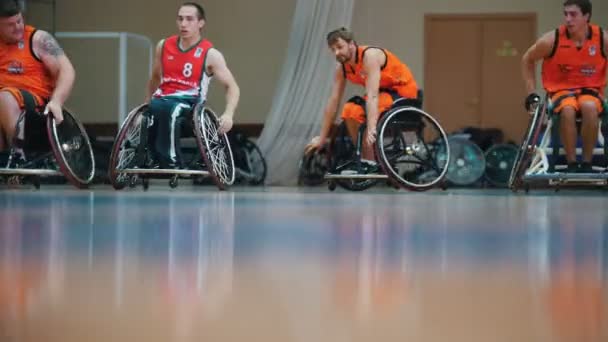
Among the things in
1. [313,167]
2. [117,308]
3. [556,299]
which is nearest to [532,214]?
[556,299]

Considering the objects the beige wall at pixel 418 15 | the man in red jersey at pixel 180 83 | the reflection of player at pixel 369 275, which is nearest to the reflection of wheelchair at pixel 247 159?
the beige wall at pixel 418 15

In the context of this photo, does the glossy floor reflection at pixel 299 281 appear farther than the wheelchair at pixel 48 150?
No

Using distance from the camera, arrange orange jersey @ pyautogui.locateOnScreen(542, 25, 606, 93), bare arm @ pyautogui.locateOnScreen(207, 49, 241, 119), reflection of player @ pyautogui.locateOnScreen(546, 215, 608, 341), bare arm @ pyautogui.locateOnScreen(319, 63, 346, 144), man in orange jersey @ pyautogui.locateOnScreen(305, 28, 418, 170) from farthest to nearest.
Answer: bare arm @ pyautogui.locateOnScreen(319, 63, 346, 144) < bare arm @ pyautogui.locateOnScreen(207, 49, 241, 119) < man in orange jersey @ pyautogui.locateOnScreen(305, 28, 418, 170) < orange jersey @ pyautogui.locateOnScreen(542, 25, 606, 93) < reflection of player @ pyautogui.locateOnScreen(546, 215, 608, 341)

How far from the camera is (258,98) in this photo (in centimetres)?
1000

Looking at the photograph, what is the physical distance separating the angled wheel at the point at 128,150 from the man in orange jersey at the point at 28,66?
35 cm

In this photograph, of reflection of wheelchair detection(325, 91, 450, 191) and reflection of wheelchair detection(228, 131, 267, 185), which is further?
reflection of wheelchair detection(228, 131, 267, 185)

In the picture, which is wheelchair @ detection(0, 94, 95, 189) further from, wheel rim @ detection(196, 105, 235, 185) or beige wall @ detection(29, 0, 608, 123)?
beige wall @ detection(29, 0, 608, 123)

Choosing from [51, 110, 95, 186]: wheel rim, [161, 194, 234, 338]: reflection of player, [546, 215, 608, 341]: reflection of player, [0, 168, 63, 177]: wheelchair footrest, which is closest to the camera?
[546, 215, 608, 341]: reflection of player

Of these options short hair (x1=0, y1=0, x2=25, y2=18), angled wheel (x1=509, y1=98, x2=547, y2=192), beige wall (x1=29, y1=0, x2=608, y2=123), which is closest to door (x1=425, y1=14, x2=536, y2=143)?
beige wall (x1=29, y1=0, x2=608, y2=123)

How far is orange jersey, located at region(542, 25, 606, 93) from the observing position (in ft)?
16.4

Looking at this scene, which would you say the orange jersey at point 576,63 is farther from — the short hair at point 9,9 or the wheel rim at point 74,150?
the short hair at point 9,9

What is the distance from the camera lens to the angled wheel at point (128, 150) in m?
4.93

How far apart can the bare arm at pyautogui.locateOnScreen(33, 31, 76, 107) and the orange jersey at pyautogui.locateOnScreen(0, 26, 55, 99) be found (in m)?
0.03

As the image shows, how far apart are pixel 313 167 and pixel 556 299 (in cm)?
710
